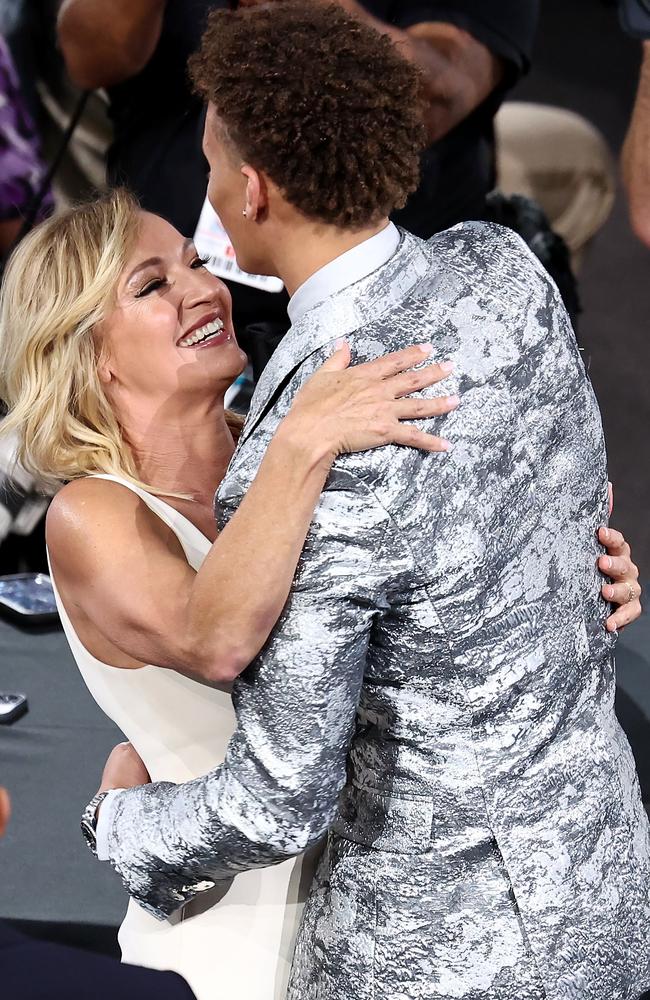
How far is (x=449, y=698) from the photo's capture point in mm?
1092

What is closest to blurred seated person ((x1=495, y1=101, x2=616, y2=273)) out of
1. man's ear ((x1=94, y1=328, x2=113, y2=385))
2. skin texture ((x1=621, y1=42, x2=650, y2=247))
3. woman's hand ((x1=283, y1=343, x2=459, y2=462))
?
skin texture ((x1=621, y1=42, x2=650, y2=247))

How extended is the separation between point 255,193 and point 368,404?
0.22 m

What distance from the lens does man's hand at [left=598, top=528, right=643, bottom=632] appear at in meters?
1.23

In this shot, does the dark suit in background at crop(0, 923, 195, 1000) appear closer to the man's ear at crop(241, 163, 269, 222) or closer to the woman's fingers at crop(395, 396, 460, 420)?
the woman's fingers at crop(395, 396, 460, 420)

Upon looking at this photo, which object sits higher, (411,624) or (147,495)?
(411,624)

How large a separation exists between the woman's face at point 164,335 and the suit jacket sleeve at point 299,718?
60 cm

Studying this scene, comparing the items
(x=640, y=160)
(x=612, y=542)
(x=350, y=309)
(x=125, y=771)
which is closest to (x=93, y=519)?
(x=125, y=771)

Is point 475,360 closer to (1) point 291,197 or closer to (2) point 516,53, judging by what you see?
(1) point 291,197

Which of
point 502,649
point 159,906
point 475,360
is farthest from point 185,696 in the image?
point 475,360

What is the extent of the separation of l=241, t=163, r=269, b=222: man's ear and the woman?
12.4 inches

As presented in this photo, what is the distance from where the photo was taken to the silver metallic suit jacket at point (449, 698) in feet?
3.41

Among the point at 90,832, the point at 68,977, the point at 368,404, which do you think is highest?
the point at 368,404

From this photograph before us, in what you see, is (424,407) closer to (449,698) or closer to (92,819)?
(449,698)

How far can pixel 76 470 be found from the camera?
1496 millimetres
